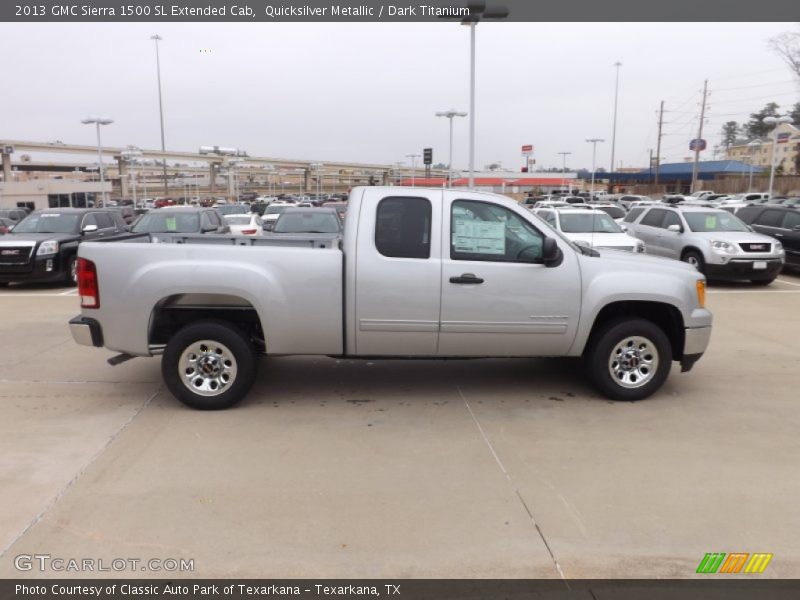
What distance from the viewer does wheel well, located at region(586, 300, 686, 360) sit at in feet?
19.3

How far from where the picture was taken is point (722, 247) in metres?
13.0

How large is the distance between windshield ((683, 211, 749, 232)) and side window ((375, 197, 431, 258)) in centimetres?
1056

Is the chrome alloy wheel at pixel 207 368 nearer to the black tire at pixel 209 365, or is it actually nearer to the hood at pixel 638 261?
the black tire at pixel 209 365

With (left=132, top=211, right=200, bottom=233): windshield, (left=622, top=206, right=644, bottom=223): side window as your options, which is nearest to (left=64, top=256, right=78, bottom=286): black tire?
(left=132, top=211, right=200, bottom=233): windshield

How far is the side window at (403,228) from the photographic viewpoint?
18.1ft

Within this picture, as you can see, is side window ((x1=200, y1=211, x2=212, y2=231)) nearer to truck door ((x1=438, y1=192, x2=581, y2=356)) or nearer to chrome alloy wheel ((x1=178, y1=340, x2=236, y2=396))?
chrome alloy wheel ((x1=178, y1=340, x2=236, y2=396))

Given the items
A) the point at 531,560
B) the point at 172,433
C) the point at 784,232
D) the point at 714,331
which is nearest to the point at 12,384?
the point at 172,433

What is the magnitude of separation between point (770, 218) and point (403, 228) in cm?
1422

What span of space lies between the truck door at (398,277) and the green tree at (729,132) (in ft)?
496

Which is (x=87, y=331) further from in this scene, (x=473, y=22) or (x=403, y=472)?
(x=473, y=22)

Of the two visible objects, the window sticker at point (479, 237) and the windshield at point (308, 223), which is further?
the windshield at point (308, 223)

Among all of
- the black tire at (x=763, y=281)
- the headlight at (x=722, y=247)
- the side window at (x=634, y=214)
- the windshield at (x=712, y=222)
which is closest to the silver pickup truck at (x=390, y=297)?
the headlight at (x=722, y=247)

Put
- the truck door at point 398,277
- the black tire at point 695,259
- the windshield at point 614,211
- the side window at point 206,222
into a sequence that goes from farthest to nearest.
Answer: the windshield at point 614,211, the side window at point 206,222, the black tire at point 695,259, the truck door at point 398,277
